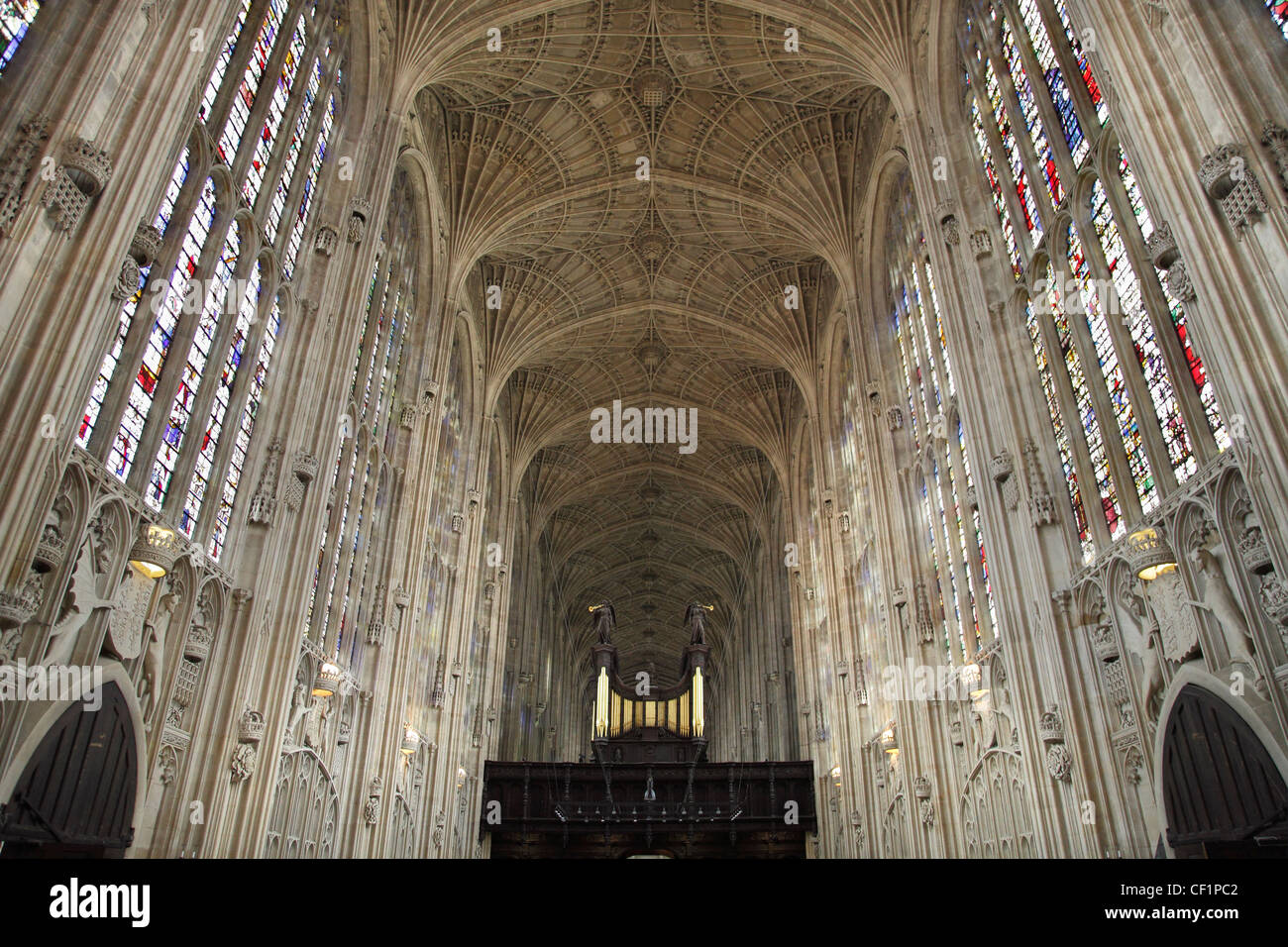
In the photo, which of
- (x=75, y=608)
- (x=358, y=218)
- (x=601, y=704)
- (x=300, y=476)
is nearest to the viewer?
(x=75, y=608)

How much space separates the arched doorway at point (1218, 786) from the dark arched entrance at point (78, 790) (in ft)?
45.3

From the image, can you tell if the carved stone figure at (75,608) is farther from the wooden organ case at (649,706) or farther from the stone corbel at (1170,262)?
the wooden organ case at (649,706)

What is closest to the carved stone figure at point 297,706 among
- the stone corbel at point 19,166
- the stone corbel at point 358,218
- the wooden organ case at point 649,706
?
the stone corbel at point 358,218

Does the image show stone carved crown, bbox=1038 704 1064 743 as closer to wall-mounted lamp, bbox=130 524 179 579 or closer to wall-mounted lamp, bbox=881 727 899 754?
wall-mounted lamp, bbox=881 727 899 754

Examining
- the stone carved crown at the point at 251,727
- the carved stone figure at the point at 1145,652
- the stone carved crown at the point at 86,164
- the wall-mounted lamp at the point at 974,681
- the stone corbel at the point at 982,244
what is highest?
the stone corbel at the point at 982,244

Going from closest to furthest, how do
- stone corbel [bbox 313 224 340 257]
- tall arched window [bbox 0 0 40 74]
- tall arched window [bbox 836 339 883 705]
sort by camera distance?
tall arched window [bbox 0 0 40 74] < stone corbel [bbox 313 224 340 257] < tall arched window [bbox 836 339 883 705]

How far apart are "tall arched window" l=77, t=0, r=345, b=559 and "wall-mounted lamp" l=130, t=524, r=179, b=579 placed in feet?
2.01

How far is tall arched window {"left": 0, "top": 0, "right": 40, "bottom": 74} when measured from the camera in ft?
30.1

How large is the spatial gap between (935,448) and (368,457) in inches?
582

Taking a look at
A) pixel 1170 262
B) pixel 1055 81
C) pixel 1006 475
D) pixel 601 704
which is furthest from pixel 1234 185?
pixel 601 704

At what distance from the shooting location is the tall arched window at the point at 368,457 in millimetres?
18469

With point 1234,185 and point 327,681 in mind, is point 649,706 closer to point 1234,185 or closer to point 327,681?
point 327,681

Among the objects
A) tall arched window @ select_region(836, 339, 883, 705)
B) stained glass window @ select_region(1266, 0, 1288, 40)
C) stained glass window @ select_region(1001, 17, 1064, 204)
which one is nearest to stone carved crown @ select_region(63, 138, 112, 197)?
stained glass window @ select_region(1266, 0, 1288, 40)

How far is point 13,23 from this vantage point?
9.33 meters
